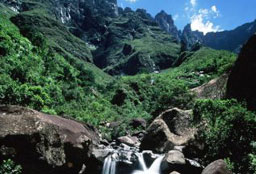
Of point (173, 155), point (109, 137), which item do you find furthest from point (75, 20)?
point (173, 155)

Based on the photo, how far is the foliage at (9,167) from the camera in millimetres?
8953

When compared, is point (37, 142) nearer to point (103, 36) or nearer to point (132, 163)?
point (132, 163)

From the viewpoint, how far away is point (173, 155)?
54.0 ft

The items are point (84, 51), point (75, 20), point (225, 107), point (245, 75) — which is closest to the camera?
point (225, 107)

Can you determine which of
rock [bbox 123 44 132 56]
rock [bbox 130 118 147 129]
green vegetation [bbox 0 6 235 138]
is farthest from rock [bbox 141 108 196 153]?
rock [bbox 123 44 132 56]

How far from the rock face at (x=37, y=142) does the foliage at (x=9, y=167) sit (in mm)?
370

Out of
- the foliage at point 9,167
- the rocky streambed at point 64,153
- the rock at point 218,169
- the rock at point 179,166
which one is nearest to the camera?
the foliage at point 9,167

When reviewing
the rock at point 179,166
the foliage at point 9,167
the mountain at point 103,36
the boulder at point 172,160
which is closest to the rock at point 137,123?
the boulder at point 172,160

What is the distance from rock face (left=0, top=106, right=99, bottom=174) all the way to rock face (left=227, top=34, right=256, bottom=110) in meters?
14.1

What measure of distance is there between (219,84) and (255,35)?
341 inches

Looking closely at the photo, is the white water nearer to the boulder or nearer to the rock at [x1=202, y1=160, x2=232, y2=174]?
the boulder

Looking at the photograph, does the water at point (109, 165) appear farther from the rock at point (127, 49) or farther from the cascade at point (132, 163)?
the rock at point (127, 49)

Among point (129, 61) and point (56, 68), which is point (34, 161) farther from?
point (129, 61)

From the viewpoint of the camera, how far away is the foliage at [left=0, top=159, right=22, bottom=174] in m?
8.95
